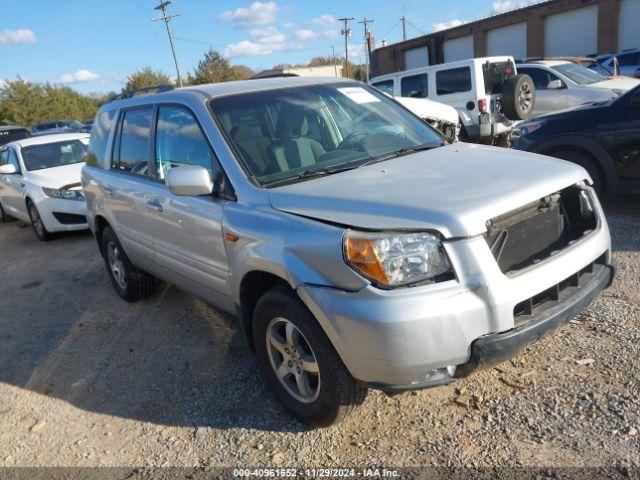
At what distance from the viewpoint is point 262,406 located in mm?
3219

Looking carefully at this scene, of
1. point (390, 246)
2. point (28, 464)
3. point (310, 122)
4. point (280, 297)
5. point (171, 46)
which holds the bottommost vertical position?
point (28, 464)

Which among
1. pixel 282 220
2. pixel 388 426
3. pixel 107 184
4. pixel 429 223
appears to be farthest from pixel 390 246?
pixel 107 184

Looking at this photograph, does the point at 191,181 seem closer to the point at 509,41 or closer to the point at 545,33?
the point at 545,33

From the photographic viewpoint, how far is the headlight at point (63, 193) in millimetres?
8148

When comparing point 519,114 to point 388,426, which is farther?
point 519,114

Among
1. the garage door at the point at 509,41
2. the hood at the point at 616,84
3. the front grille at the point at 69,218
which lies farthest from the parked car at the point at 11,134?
the garage door at the point at 509,41

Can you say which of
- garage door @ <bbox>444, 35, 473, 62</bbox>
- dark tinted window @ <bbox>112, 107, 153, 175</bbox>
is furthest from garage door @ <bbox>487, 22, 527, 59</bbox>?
dark tinted window @ <bbox>112, 107, 153, 175</bbox>

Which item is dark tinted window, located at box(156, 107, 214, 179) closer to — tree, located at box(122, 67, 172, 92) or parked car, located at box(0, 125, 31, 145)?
parked car, located at box(0, 125, 31, 145)

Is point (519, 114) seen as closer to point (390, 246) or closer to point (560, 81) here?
point (560, 81)

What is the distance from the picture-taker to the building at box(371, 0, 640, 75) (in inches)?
946

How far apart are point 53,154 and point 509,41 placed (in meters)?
26.1

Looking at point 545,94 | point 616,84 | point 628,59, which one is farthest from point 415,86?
point 628,59

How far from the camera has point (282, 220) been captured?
2713 mm

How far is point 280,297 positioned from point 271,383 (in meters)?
0.68
